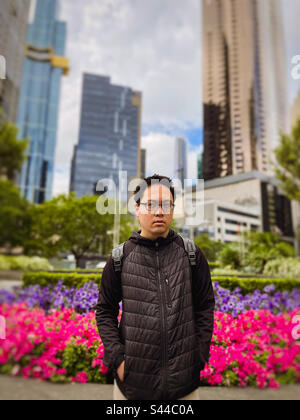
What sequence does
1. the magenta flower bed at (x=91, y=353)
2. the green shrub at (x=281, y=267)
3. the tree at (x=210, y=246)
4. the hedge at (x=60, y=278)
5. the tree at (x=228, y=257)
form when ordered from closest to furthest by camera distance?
the magenta flower bed at (x=91, y=353)
the hedge at (x=60, y=278)
the tree at (x=210, y=246)
the tree at (x=228, y=257)
the green shrub at (x=281, y=267)

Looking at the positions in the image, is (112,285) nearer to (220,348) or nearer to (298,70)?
(220,348)

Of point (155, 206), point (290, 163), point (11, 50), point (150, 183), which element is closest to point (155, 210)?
point (155, 206)

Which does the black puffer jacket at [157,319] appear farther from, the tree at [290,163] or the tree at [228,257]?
the tree at [228,257]

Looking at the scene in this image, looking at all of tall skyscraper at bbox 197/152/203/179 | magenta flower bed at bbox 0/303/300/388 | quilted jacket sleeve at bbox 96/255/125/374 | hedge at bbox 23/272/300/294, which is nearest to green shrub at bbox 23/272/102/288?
hedge at bbox 23/272/300/294

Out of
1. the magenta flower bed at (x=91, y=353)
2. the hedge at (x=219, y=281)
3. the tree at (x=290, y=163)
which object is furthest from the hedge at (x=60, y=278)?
the tree at (x=290, y=163)

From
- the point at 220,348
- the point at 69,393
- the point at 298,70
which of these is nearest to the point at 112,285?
the point at 69,393

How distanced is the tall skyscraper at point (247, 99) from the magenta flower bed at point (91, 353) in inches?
68.8

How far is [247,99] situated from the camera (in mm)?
3348

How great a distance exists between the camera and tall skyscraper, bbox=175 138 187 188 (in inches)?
101

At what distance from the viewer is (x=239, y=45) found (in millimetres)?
4555

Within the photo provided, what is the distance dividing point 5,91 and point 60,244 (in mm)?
3804

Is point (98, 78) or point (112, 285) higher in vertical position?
point (98, 78)

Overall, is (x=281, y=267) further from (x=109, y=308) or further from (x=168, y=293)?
(x=109, y=308)

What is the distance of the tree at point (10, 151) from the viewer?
2.14 meters
